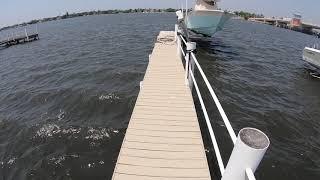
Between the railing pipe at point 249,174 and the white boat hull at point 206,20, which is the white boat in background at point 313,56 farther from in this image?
the railing pipe at point 249,174

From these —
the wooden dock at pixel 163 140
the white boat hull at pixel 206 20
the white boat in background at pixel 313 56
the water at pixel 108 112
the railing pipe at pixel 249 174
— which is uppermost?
the white boat hull at pixel 206 20

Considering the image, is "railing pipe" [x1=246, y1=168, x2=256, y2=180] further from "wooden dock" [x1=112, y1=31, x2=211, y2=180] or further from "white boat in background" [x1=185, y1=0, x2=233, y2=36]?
"white boat in background" [x1=185, y1=0, x2=233, y2=36]

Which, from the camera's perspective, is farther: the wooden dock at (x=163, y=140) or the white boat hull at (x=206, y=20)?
the white boat hull at (x=206, y=20)

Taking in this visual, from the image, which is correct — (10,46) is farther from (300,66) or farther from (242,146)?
(242,146)

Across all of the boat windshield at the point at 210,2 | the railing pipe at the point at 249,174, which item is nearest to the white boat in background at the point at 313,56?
the boat windshield at the point at 210,2

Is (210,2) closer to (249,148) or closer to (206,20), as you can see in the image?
(206,20)

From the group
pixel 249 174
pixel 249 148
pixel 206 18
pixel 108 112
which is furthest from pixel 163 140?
pixel 206 18

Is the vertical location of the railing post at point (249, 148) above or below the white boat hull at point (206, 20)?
below

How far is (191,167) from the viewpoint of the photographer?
207 inches

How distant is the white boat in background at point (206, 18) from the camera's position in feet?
74.3

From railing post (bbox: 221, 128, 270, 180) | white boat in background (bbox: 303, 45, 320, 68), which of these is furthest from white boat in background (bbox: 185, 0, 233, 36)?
railing post (bbox: 221, 128, 270, 180)

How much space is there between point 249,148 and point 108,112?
972cm

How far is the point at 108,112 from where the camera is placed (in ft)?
38.5

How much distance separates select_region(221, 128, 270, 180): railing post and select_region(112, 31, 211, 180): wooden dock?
2.31 meters
